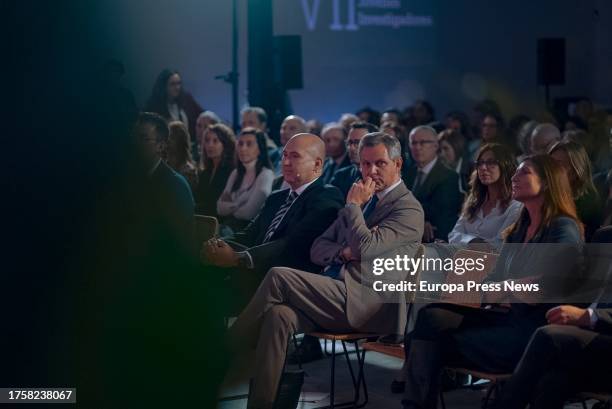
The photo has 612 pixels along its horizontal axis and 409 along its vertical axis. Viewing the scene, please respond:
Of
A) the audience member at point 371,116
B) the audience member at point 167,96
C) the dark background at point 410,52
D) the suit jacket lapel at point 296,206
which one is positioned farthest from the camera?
the dark background at point 410,52

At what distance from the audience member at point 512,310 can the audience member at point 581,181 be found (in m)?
Answer: 1.18

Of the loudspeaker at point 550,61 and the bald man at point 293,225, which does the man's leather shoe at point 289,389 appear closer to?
the bald man at point 293,225

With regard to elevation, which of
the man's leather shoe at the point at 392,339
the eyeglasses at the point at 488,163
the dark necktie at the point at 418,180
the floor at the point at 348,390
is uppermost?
the eyeglasses at the point at 488,163

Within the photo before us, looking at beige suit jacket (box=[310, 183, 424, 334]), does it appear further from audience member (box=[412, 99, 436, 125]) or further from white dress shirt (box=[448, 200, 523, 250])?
audience member (box=[412, 99, 436, 125])

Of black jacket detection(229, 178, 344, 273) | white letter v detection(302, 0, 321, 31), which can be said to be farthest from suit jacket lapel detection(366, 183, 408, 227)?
white letter v detection(302, 0, 321, 31)

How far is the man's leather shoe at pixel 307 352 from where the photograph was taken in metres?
4.91

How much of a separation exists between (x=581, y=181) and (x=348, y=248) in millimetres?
1654

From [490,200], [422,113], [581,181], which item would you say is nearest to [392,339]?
[490,200]

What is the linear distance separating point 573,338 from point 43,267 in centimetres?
229

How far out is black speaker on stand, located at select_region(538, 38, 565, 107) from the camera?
1231 cm

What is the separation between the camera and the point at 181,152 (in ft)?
20.8

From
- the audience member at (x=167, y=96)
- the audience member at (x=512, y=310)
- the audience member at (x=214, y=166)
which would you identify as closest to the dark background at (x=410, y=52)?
the audience member at (x=167, y=96)

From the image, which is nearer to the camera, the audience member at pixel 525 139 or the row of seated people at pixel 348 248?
the row of seated people at pixel 348 248

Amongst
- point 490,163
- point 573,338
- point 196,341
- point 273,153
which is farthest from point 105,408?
point 273,153
